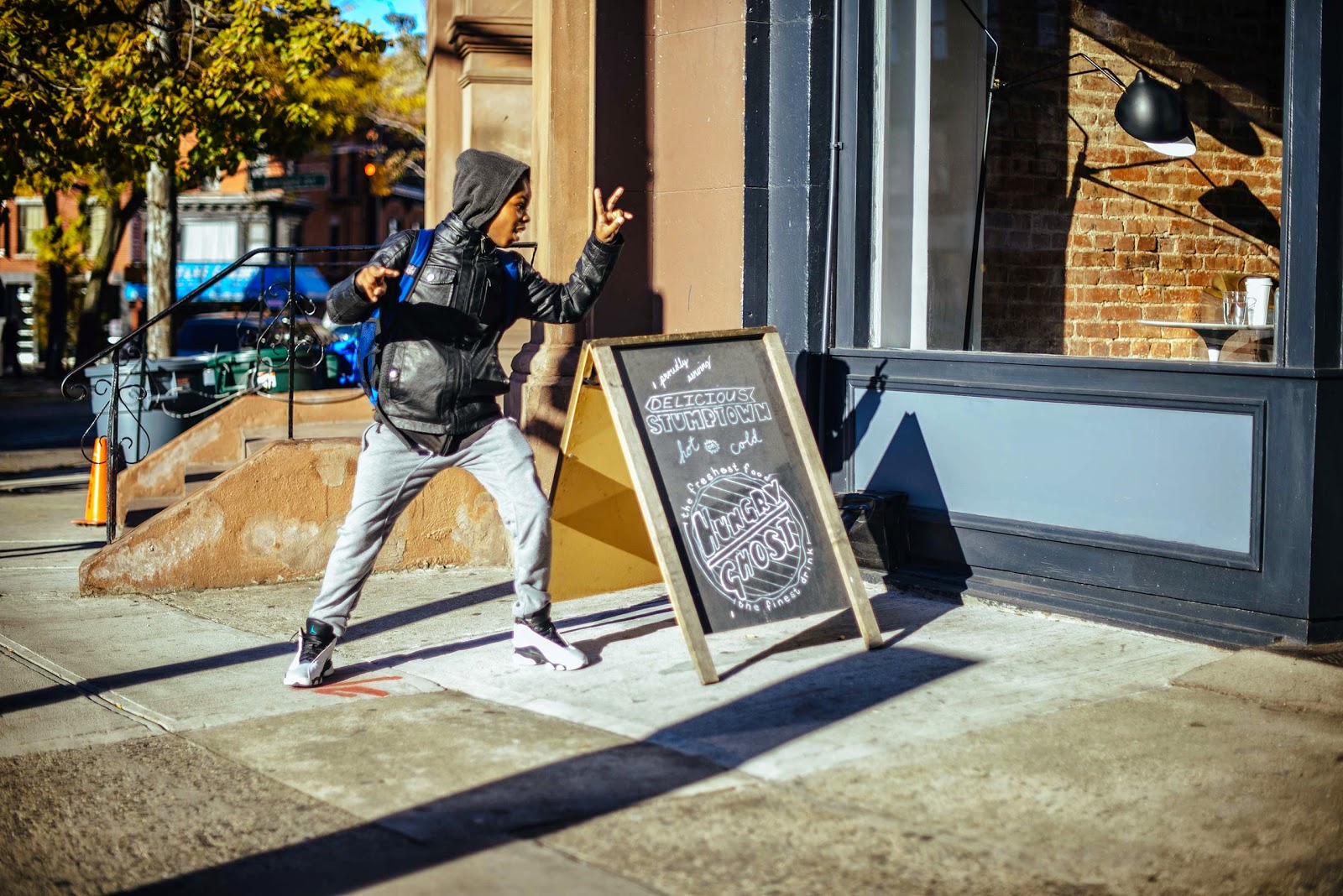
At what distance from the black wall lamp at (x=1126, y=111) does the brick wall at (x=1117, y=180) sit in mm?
49

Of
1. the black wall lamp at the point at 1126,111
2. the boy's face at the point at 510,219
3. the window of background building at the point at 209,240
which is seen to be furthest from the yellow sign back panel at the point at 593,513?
the window of background building at the point at 209,240

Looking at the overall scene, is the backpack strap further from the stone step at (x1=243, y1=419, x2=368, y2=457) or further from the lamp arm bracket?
the stone step at (x1=243, y1=419, x2=368, y2=457)

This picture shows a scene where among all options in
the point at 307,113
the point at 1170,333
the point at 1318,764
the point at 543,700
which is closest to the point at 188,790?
the point at 543,700

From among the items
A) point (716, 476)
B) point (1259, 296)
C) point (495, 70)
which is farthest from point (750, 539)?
point (495, 70)

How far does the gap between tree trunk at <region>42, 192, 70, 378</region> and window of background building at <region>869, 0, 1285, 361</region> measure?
2712cm

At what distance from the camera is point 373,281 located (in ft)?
16.0

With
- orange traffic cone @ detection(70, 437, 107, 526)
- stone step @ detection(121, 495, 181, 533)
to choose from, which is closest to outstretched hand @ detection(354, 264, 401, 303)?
stone step @ detection(121, 495, 181, 533)

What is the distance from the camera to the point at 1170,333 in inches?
284

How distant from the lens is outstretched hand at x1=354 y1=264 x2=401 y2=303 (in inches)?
191

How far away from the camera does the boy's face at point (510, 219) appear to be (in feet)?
17.4

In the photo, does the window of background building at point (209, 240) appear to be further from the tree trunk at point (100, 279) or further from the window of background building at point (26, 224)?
the tree trunk at point (100, 279)

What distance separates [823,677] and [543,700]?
1021 millimetres

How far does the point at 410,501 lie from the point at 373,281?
2.95ft

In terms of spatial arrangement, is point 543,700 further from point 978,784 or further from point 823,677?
point 978,784
